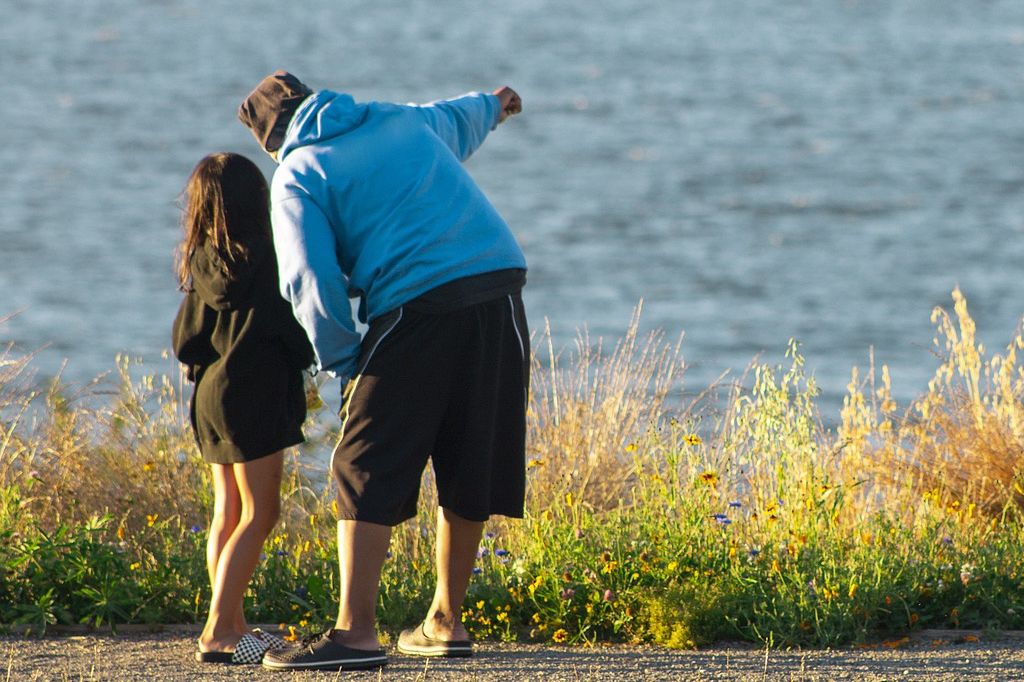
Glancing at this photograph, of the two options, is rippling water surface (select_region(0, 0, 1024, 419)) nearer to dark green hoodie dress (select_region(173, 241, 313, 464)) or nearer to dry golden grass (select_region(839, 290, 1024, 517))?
dry golden grass (select_region(839, 290, 1024, 517))

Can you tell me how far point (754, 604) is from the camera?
216 inches

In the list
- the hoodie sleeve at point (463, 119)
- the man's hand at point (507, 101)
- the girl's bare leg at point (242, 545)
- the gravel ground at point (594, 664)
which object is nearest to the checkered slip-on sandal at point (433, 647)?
the gravel ground at point (594, 664)

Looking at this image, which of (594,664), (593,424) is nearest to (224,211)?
(594,664)

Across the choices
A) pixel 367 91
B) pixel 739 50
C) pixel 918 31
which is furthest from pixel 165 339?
pixel 918 31

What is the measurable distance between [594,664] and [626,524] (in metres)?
0.97

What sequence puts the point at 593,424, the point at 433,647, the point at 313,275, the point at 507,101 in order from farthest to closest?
the point at 593,424, the point at 507,101, the point at 433,647, the point at 313,275

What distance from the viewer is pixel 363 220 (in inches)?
200

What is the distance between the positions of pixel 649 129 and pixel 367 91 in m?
7.05

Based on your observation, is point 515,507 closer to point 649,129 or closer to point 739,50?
point 649,129

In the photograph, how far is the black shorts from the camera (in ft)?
16.6

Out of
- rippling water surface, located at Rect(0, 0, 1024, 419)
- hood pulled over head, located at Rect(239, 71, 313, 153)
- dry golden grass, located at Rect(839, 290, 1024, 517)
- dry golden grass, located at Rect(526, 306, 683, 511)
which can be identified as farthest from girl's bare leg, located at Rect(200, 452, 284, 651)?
rippling water surface, located at Rect(0, 0, 1024, 419)

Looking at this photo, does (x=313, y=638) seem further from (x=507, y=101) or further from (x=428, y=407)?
(x=507, y=101)

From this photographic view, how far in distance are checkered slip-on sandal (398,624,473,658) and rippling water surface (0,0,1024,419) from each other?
532 centimetres

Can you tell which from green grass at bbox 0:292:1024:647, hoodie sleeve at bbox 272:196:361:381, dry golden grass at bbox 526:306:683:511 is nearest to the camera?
hoodie sleeve at bbox 272:196:361:381
